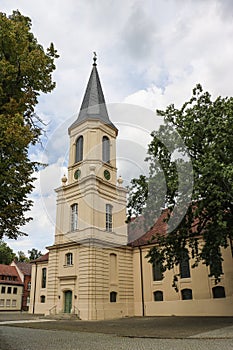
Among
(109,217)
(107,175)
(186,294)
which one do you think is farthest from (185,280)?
(107,175)

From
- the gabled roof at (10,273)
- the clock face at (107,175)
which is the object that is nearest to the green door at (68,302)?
the clock face at (107,175)

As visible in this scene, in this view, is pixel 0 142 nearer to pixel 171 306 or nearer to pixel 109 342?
pixel 109 342

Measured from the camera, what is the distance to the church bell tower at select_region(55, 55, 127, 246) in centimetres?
2897

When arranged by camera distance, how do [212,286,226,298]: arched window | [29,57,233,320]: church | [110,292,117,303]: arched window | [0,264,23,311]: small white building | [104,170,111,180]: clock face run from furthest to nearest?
[0,264,23,311]: small white building, [104,170,111,180]: clock face, [110,292,117,303]: arched window, [29,57,233,320]: church, [212,286,226,298]: arched window

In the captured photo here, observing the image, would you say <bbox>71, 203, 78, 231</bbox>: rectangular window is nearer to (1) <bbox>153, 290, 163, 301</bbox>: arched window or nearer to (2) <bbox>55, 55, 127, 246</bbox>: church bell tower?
(2) <bbox>55, 55, 127, 246</bbox>: church bell tower

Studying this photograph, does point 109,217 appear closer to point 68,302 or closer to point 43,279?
point 68,302

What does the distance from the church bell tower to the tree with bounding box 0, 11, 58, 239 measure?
1697cm

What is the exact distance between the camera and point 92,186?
2923 cm

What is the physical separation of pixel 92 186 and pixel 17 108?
1882 cm

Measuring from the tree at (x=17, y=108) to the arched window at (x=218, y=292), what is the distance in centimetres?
1868

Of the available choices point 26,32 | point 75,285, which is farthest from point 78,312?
point 26,32

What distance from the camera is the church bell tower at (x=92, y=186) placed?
29.0 metres

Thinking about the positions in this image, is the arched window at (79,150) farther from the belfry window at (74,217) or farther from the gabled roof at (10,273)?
the gabled roof at (10,273)

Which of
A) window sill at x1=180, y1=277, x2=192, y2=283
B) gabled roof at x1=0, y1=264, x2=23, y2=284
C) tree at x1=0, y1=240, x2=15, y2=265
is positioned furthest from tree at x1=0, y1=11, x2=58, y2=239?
tree at x1=0, y1=240, x2=15, y2=265
